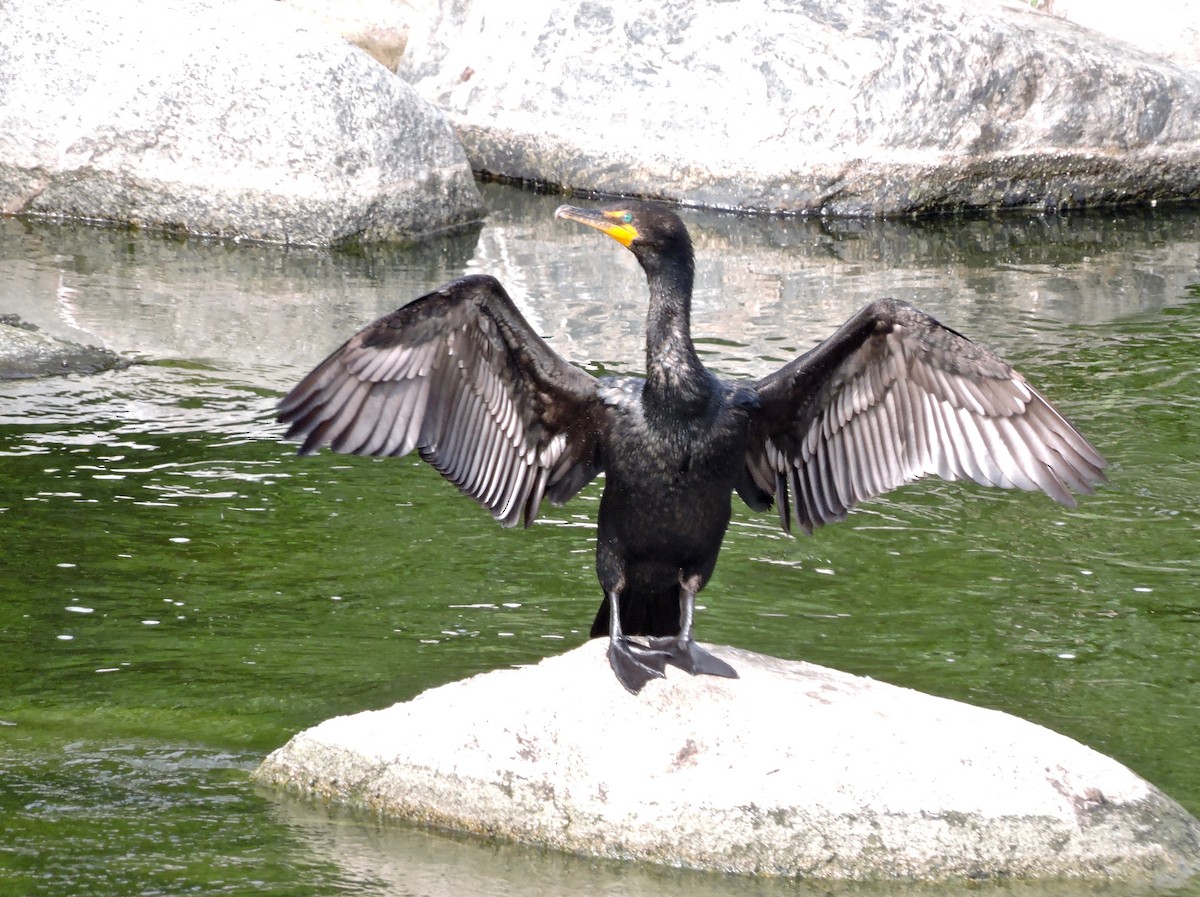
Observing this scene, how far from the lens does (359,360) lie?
457 cm

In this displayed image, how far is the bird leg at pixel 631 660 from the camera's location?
4410 millimetres

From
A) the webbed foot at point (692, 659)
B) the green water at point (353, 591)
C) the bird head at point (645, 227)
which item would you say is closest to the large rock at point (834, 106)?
the green water at point (353, 591)

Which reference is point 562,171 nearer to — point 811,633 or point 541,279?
point 541,279

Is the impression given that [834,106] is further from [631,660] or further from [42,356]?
[631,660]

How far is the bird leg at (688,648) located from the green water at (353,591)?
647 millimetres

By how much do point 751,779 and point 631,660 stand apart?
548 millimetres

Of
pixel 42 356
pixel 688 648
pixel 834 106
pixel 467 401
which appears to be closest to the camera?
pixel 688 648

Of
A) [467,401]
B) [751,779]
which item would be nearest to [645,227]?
[467,401]

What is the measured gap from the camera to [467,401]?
482cm

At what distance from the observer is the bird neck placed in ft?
14.7

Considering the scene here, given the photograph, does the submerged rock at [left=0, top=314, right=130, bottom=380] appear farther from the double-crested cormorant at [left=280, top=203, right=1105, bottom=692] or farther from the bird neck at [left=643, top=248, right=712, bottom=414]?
the bird neck at [left=643, top=248, right=712, bottom=414]

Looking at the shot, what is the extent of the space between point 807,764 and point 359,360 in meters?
1.63

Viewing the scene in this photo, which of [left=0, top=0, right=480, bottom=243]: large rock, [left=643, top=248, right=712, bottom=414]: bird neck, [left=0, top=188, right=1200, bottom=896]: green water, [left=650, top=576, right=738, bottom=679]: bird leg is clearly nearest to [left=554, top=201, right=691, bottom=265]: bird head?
[left=643, top=248, right=712, bottom=414]: bird neck

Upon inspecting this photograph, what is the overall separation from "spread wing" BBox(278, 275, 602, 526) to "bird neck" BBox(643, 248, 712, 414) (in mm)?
272
